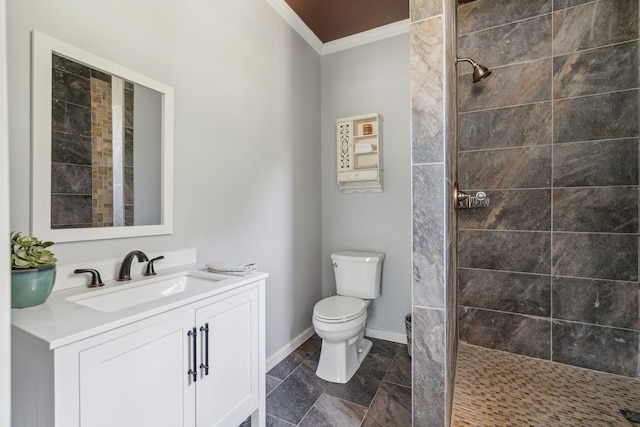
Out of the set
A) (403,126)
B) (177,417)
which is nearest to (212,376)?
(177,417)

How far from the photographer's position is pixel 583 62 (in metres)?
1.82

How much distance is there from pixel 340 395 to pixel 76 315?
1483mm

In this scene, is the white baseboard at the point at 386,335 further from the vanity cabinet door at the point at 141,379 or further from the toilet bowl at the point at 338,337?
the vanity cabinet door at the point at 141,379

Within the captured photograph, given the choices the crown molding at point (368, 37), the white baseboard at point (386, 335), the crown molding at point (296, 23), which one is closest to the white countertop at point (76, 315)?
the white baseboard at point (386, 335)

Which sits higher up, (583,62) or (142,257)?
(583,62)

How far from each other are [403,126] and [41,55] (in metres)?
2.21

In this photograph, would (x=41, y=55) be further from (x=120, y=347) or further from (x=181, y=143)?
(x=120, y=347)

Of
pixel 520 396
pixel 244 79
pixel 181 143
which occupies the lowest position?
pixel 520 396

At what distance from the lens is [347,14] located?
7.58 ft

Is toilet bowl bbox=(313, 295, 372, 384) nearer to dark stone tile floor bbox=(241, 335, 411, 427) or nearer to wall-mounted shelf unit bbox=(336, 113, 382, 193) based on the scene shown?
dark stone tile floor bbox=(241, 335, 411, 427)

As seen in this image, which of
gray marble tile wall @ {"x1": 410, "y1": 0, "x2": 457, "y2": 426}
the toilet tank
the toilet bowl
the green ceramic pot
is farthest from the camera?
the toilet tank

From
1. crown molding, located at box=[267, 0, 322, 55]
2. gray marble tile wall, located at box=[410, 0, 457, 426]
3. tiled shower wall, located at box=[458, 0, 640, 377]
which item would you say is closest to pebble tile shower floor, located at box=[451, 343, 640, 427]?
tiled shower wall, located at box=[458, 0, 640, 377]

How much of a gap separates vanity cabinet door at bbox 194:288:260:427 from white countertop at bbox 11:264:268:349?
0.11 meters

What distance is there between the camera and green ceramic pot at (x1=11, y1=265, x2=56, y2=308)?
0.86 metres
